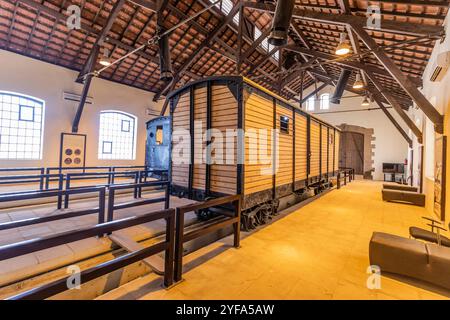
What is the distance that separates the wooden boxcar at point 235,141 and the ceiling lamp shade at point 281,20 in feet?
2.98

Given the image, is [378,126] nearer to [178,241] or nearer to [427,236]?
[427,236]

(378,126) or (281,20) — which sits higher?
(378,126)

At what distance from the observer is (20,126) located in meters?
8.23

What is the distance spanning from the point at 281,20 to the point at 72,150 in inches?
376

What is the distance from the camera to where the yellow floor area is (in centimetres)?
239

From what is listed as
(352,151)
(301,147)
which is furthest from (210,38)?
(352,151)

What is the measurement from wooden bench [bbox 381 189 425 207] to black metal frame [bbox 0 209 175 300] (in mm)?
8453

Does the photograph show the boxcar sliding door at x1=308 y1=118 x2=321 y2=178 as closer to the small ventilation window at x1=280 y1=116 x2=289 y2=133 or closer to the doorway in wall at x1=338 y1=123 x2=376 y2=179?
the small ventilation window at x1=280 y1=116 x2=289 y2=133

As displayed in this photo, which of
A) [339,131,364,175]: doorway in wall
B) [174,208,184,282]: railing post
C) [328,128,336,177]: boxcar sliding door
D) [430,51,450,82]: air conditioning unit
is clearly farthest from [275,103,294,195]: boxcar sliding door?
[339,131,364,175]: doorway in wall

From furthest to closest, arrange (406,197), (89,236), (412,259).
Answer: (406,197), (412,259), (89,236)

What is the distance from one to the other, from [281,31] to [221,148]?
2.38m

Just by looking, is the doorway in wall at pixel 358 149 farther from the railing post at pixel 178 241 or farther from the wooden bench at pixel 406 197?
the railing post at pixel 178 241

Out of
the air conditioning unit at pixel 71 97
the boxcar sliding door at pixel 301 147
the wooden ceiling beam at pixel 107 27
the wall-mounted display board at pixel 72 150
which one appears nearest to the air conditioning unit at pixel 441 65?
the boxcar sliding door at pixel 301 147
